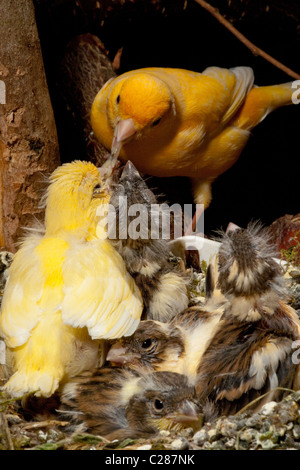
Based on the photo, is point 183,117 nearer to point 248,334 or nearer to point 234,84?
point 234,84

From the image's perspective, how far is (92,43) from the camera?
3.85 m

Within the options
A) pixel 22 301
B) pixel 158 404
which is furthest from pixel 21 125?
pixel 158 404

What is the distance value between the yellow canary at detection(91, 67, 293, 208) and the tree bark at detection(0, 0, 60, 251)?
1.30 feet

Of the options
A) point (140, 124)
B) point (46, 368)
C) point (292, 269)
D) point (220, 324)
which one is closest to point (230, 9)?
point (140, 124)

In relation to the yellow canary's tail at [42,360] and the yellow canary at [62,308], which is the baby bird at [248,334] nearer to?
the yellow canary at [62,308]

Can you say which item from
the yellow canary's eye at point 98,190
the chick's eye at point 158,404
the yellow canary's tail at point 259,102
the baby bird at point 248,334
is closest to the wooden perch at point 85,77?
the yellow canary's tail at point 259,102

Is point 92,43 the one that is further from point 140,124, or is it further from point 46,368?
point 46,368

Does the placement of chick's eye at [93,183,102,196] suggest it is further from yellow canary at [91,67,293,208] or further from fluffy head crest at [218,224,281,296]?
fluffy head crest at [218,224,281,296]

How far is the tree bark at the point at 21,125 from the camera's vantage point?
3.02 m

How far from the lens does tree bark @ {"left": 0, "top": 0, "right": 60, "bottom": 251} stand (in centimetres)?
→ 302

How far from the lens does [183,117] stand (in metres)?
3.37

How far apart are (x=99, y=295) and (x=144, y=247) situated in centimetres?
37

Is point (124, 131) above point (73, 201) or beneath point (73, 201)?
above

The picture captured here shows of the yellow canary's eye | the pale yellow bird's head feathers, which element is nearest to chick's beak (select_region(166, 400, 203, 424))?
the pale yellow bird's head feathers
